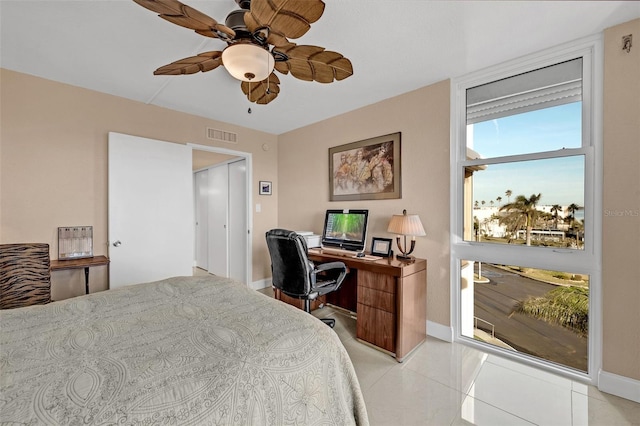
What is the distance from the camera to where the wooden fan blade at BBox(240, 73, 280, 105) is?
1921mm

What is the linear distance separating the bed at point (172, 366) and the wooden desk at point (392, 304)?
118cm

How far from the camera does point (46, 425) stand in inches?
24.9

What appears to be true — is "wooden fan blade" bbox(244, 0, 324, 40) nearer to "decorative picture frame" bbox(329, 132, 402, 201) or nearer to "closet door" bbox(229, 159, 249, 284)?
"decorative picture frame" bbox(329, 132, 402, 201)

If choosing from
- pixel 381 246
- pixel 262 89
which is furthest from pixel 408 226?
pixel 262 89

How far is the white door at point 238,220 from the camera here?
13.6 feet

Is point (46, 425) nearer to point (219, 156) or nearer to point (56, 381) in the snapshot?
point (56, 381)

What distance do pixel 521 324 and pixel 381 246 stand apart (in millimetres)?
1358

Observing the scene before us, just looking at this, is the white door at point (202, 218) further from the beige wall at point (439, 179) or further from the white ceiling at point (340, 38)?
the white ceiling at point (340, 38)

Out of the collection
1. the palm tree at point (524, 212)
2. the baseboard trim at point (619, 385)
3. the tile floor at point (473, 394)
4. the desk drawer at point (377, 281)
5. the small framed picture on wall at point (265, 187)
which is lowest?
the tile floor at point (473, 394)

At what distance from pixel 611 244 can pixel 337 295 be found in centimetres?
248

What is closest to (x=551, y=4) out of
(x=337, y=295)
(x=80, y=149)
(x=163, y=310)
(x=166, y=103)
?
(x=163, y=310)

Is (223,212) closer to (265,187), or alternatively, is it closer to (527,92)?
(265,187)

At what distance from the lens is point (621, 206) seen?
1.77m

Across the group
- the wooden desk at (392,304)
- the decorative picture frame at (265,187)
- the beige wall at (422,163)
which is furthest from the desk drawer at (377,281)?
the decorative picture frame at (265,187)
